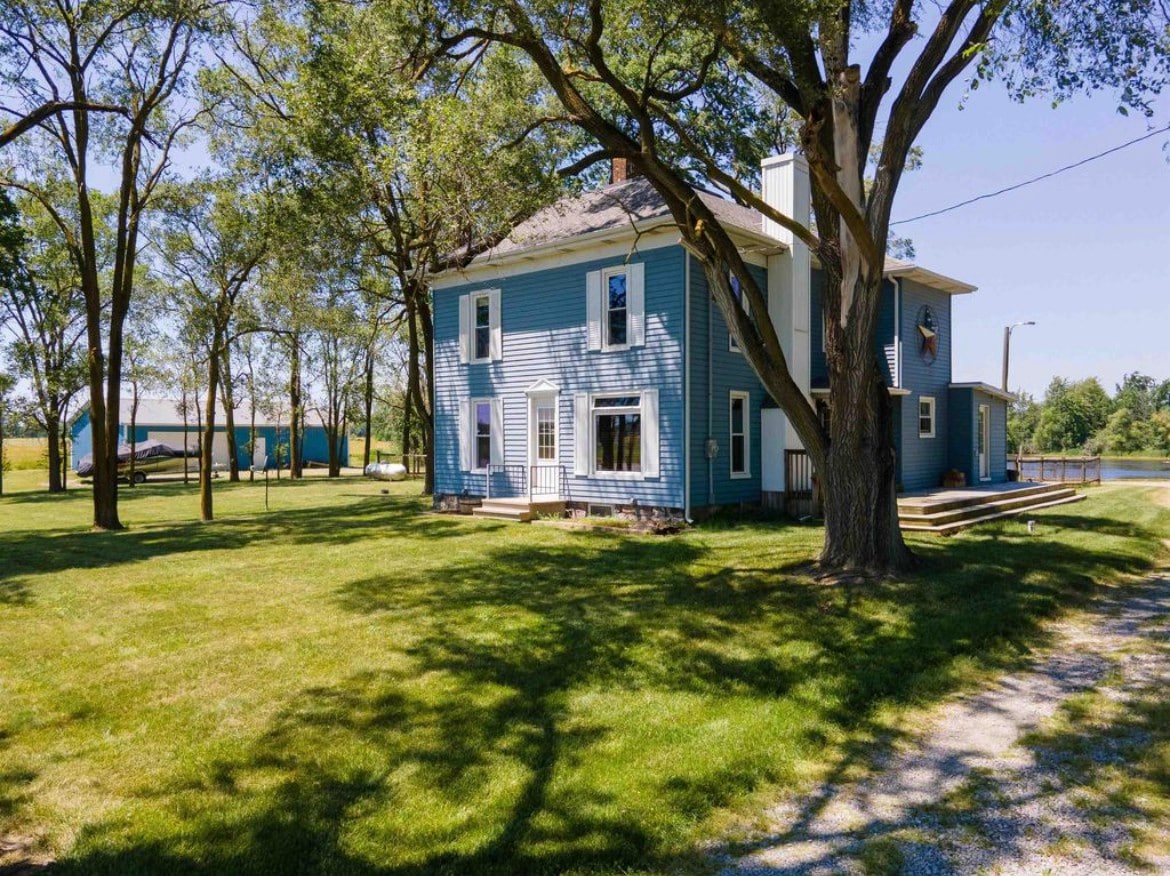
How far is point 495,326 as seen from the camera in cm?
1669

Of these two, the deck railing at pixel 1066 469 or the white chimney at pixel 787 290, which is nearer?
the white chimney at pixel 787 290

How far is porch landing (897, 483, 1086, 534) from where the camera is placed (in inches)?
496

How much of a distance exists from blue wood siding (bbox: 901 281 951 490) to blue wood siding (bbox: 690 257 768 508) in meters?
4.77

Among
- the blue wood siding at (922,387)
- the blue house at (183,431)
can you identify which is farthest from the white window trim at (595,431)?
the blue house at (183,431)

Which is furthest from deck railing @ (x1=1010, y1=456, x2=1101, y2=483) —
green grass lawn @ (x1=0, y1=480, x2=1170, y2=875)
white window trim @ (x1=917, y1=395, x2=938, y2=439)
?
green grass lawn @ (x1=0, y1=480, x2=1170, y2=875)

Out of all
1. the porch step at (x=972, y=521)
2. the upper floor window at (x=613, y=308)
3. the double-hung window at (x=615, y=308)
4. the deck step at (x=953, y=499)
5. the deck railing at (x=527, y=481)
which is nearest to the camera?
the porch step at (x=972, y=521)

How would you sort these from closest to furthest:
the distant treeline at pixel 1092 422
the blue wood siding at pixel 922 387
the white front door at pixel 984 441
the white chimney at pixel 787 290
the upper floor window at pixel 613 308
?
the upper floor window at pixel 613 308 → the white chimney at pixel 787 290 → the blue wood siding at pixel 922 387 → the white front door at pixel 984 441 → the distant treeline at pixel 1092 422

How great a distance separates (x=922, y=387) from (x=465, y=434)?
11.0 m

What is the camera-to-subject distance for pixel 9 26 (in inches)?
525

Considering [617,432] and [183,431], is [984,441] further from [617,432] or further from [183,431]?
[183,431]

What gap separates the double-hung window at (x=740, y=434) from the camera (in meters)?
14.7

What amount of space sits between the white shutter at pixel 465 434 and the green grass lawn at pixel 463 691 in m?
6.61

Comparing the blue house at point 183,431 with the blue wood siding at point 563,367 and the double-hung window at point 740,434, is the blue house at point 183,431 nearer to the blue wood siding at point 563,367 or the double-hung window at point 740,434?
the blue wood siding at point 563,367

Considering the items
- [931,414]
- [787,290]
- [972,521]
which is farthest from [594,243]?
[931,414]
